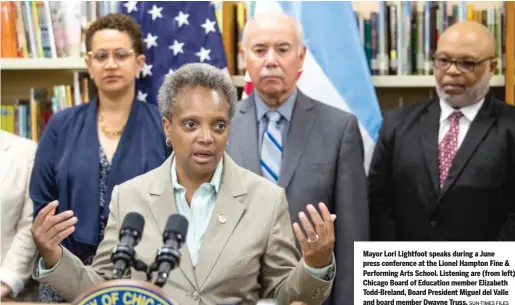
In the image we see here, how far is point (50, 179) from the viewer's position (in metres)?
2.65

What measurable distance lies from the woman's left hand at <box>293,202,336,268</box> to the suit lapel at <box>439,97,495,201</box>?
3.67ft

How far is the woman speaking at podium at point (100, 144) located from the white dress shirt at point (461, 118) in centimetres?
96

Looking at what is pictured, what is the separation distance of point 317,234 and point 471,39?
1.40m

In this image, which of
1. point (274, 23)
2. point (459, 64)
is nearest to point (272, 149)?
point (274, 23)

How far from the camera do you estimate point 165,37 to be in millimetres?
3084

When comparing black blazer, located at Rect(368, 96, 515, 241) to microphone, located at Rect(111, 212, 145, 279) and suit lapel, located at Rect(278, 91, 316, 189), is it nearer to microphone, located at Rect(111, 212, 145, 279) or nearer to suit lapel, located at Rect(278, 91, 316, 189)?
suit lapel, located at Rect(278, 91, 316, 189)

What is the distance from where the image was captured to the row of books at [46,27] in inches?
131

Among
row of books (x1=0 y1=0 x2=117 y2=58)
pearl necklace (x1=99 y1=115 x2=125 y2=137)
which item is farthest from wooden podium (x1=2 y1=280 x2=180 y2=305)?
row of books (x1=0 y1=0 x2=117 y2=58)

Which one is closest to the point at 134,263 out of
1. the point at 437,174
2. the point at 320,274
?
the point at 320,274

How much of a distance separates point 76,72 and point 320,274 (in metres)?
1.84

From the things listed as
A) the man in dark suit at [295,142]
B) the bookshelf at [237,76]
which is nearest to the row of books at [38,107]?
the bookshelf at [237,76]

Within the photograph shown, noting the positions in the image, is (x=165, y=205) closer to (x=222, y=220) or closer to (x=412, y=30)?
(x=222, y=220)

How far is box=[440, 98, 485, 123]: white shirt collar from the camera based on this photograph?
287 centimetres
